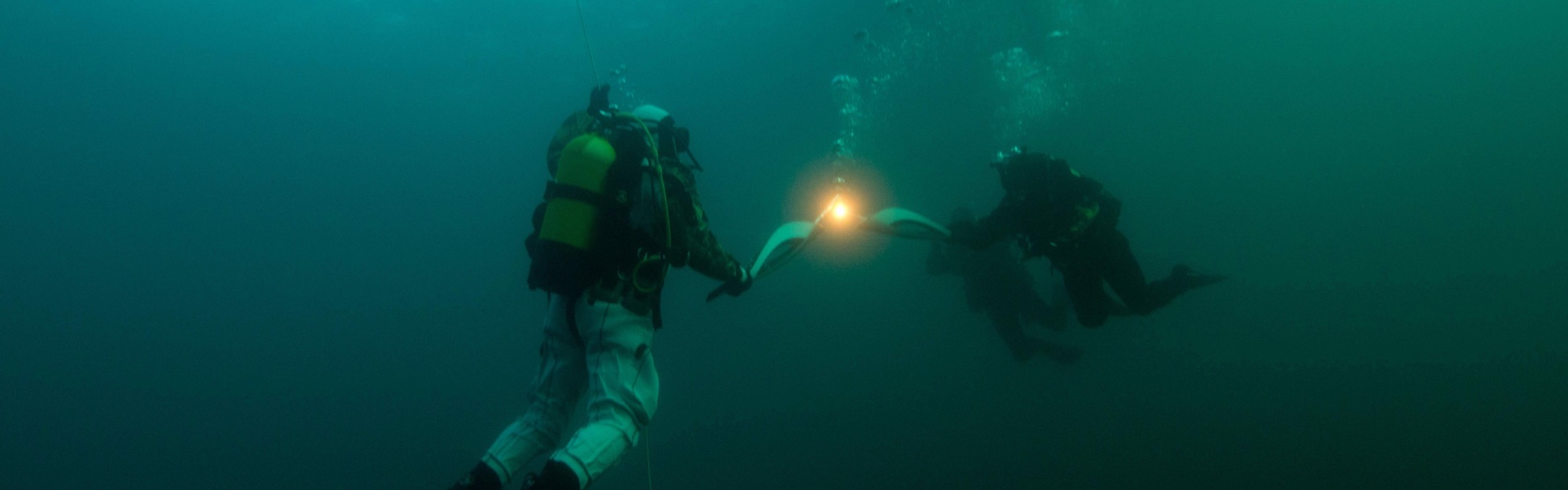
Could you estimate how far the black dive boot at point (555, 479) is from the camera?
9.18 ft

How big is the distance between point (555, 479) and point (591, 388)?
2.35ft

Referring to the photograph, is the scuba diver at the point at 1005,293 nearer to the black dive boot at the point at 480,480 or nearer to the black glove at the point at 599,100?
the black glove at the point at 599,100

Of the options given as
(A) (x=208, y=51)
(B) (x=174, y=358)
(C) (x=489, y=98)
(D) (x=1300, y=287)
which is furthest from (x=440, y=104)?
(D) (x=1300, y=287)

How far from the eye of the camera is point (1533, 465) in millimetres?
12414

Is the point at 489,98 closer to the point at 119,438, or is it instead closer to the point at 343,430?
the point at 343,430

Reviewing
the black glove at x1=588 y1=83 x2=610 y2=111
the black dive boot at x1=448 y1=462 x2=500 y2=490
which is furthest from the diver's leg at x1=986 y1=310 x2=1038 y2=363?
the black dive boot at x1=448 y1=462 x2=500 y2=490

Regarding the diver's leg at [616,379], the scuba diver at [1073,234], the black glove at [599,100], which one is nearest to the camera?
the diver's leg at [616,379]

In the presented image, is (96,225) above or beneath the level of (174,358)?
above

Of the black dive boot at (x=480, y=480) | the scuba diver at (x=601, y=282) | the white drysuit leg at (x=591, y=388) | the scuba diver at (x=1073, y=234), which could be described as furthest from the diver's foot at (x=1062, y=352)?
the black dive boot at (x=480, y=480)

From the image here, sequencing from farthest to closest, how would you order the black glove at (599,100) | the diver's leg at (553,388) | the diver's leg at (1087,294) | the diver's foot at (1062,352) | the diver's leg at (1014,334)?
1. the diver's leg at (1014,334)
2. the diver's foot at (1062,352)
3. the diver's leg at (1087,294)
4. the black glove at (599,100)
5. the diver's leg at (553,388)

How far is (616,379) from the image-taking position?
3.46 metres

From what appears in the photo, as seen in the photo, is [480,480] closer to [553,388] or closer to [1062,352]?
[553,388]

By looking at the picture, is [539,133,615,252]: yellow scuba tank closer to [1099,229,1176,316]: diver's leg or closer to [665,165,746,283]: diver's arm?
[665,165,746,283]: diver's arm

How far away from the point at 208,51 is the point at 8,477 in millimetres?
18223
